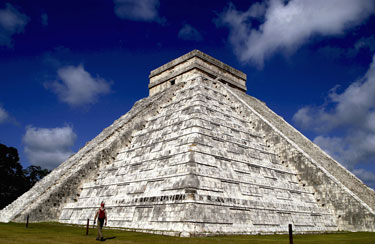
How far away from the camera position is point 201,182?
10383mm

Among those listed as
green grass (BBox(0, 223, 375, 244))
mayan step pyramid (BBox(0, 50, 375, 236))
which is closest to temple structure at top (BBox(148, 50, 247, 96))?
mayan step pyramid (BBox(0, 50, 375, 236))

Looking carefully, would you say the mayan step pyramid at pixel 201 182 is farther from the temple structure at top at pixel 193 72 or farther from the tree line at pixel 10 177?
the tree line at pixel 10 177

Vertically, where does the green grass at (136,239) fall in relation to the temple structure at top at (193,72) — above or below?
below

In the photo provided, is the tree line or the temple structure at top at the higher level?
the temple structure at top

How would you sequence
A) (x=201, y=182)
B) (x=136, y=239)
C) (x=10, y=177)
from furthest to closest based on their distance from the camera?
(x=10, y=177)
(x=201, y=182)
(x=136, y=239)

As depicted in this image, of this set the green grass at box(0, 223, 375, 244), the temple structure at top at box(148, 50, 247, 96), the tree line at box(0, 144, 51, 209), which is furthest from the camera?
the tree line at box(0, 144, 51, 209)

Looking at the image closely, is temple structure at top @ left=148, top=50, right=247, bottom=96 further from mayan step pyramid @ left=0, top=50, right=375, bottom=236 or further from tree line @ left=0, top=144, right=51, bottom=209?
tree line @ left=0, top=144, right=51, bottom=209

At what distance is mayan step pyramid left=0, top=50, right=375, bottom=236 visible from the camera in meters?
10.2

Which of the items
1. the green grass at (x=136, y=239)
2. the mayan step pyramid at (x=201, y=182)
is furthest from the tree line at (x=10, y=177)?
the green grass at (x=136, y=239)

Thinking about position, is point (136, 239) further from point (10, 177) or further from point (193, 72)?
point (10, 177)

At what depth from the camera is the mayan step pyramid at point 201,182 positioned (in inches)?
401

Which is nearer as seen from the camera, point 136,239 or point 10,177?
point 136,239

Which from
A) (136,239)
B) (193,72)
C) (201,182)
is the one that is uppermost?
(193,72)

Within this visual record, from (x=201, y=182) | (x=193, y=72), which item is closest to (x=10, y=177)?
(x=193, y=72)
